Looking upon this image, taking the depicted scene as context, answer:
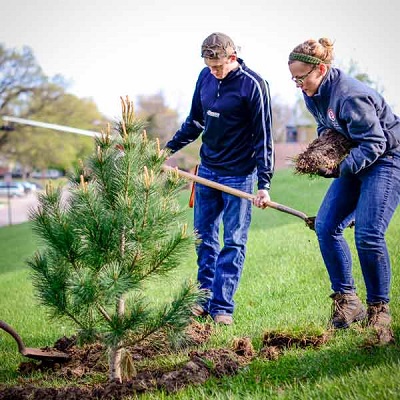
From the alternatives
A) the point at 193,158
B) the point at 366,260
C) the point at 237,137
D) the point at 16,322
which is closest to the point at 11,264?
the point at 16,322

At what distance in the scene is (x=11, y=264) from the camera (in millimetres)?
18172

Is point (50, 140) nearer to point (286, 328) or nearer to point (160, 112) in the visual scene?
point (160, 112)

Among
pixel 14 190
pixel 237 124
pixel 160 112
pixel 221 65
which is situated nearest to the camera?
pixel 221 65

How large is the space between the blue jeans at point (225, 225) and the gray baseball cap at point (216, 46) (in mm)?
1048

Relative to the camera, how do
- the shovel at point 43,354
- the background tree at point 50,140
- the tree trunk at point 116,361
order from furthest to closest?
1. the background tree at point 50,140
2. the shovel at point 43,354
3. the tree trunk at point 116,361

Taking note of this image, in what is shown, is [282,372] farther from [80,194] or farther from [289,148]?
[289,148]

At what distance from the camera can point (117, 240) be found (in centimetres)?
429

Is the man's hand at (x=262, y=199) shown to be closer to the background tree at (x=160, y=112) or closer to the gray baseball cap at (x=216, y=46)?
the gray baseball cap at (x=216, y=46)

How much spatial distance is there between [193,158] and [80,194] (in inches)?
2256

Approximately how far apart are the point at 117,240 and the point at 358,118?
1778 millimetres

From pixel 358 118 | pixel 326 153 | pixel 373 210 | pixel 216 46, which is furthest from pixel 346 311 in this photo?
pixel 216 46

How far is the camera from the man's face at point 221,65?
545cm

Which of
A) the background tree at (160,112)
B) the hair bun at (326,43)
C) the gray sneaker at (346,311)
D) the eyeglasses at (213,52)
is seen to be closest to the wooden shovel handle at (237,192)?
the gray sneaker at (346,311)

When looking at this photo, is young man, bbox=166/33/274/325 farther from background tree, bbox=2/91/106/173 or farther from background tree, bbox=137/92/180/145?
background tree, bbox=137/92/180/145
